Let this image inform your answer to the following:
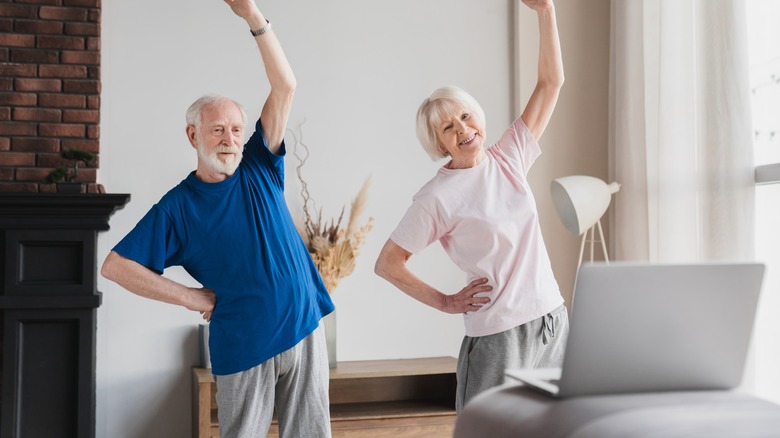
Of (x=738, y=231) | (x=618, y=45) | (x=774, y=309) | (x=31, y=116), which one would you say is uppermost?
(x=618, y=45)

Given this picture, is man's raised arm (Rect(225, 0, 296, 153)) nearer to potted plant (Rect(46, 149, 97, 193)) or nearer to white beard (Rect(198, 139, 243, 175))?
white beard (Rect(198, 139, 243, 175))

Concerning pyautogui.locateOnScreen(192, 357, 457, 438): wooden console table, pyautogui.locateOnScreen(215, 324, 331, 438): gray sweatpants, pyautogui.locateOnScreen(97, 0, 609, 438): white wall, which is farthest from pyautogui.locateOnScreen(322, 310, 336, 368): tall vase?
pyautogui.locateOnScreen(215, 324, 331, 438): gray sweatpants

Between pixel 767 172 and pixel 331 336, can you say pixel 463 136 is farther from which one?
pixel 331 336

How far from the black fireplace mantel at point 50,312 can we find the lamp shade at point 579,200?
194cm

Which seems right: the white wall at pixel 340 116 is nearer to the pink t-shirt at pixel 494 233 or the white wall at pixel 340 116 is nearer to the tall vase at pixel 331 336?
the tall vase at pixel 331 336

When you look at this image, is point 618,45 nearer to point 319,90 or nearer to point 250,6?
point 319,90

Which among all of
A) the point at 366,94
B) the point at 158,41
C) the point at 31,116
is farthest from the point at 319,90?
the point at 31,116

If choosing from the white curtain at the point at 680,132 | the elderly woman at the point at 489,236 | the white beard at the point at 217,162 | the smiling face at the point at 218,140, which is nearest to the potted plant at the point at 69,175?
the smiling face at the point at 218,140

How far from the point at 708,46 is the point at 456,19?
1.46 meters

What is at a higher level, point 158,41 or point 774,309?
point 158,41

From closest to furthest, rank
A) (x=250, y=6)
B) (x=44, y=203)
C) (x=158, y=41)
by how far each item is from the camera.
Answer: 1. (x=250, y=6)
2. (x=44, y=203)
3. (x=158, y=41)

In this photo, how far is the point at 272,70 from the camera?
2.25m

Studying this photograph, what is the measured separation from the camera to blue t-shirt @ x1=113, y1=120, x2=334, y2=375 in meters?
2.18

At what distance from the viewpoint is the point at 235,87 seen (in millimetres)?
3986
